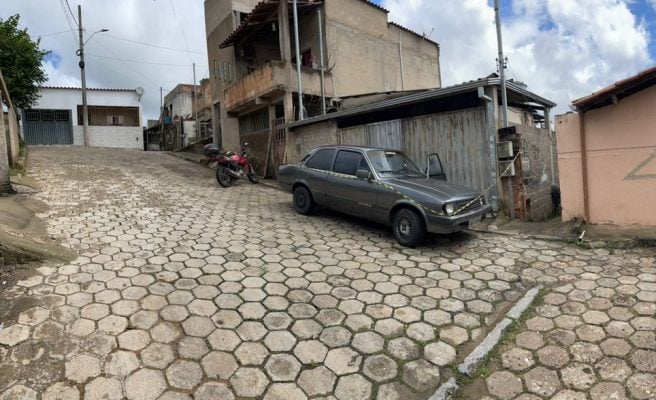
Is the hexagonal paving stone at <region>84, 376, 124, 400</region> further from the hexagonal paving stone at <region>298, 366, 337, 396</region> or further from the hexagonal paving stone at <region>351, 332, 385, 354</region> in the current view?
the hexagonal paving stone at <region>351, 332, 385, 354</region>

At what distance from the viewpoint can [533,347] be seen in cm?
338

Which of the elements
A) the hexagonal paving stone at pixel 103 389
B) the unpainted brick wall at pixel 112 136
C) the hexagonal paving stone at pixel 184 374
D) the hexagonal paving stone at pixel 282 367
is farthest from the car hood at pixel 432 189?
the unpainted brick wall at pixel 112 136

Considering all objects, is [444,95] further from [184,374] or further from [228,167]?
[184,374]

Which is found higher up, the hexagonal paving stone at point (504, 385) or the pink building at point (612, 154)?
the pink building at point (612, 154)

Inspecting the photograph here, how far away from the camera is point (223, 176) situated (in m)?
11.1

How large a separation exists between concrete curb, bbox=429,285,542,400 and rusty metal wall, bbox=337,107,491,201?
358cm

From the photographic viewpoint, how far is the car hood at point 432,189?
5680 mm

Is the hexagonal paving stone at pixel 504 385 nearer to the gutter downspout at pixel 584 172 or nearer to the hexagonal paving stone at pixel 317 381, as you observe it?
the hexagonal paving stone at pixel 317 381

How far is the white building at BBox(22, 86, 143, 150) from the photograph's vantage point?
23.2 meters

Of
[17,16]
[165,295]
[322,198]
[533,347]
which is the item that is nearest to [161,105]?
[17,16]

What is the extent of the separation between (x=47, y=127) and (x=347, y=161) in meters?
24.3

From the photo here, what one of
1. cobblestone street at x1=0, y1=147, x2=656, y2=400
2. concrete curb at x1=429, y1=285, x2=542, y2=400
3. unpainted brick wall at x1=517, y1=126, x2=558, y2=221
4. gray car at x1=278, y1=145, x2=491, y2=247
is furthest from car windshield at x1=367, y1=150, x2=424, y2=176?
concrete curb at x1=429, y1=285, x2=542, y2=400

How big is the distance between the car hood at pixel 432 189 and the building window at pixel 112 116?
80.2ft

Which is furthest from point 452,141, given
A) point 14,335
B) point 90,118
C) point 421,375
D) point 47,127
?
point 47,127
